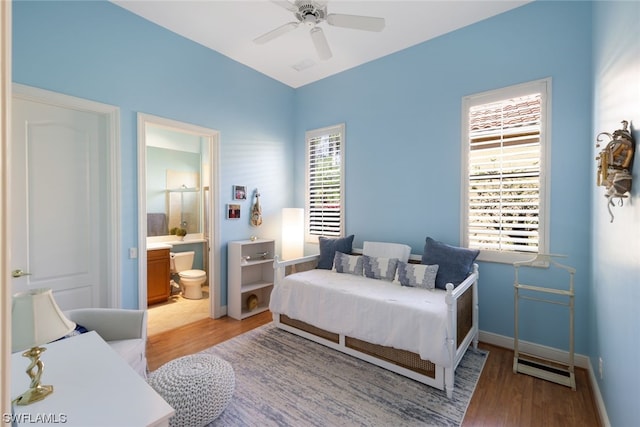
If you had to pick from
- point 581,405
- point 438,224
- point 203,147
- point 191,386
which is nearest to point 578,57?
point 438,224

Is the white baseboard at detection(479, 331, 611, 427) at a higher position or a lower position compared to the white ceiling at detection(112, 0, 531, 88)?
lower

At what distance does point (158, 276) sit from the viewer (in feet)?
13.3

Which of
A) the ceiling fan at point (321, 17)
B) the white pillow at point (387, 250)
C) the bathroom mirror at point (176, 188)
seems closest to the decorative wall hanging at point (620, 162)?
the ceiling fan at point (321, 17)

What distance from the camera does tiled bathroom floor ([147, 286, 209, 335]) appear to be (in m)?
3.39

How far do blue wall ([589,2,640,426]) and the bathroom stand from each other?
380cm

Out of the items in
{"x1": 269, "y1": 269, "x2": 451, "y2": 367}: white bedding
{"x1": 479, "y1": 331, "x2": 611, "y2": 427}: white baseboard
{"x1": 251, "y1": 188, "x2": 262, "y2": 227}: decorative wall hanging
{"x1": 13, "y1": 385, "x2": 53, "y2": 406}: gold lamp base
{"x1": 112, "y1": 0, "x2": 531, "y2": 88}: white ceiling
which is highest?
{"x1": 112, "y1": 0, "x2": 531, "y2": 88}: white ceiling

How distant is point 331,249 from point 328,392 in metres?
1.73

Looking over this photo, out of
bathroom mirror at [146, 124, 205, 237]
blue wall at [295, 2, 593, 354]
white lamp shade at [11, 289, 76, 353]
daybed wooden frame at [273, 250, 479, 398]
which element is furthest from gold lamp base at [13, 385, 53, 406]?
bathroom mirror at [146, 124, 205, 237]

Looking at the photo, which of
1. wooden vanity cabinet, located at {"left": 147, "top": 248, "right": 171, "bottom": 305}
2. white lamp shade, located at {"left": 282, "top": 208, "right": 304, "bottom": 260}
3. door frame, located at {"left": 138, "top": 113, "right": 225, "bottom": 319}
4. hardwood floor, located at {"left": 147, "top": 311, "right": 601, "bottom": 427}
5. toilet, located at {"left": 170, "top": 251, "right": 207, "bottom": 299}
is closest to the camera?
hardwood floor, located at {"left": 147, "top": 311, "right": 601, "bottom": 427}

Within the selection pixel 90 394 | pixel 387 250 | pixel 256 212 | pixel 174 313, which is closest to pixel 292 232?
pixel 256 212

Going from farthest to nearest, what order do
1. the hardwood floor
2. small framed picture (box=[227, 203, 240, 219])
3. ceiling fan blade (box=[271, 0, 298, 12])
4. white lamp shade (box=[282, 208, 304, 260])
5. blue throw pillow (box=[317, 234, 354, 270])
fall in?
1. white lamp shade (box=[282, 208, 304, 260])
2. small framed picture (box=[227, 203, 240, 219])
3. blue throw pillow (box=[317, 234, 354, 270])
4. ceiling fan blade (box=[271, 0, 298, 12])
5. the hardwood floor

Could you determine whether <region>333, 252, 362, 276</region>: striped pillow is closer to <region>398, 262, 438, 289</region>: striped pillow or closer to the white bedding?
the white bedding

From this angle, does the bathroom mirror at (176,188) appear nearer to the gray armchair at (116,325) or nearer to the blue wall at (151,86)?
the blue wall at (151,86)

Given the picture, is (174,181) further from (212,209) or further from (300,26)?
(300,26)
